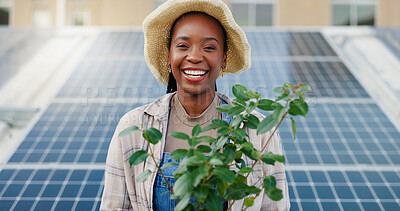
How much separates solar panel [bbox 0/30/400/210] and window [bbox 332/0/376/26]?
9263 millimetres

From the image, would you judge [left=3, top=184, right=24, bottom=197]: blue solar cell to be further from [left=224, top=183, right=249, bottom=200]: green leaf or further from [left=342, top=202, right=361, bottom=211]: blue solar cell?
[left=342, top=202, right=361, bottom=211]: blue solar cell

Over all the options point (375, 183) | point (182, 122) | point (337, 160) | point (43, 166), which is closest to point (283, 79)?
point (337, 160)

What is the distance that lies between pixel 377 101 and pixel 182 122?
2.69m

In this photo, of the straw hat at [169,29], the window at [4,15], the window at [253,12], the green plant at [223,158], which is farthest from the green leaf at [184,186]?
the window at [4,15]

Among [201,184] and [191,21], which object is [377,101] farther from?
[201,184]

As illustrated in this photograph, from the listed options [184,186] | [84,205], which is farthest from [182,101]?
[84,205]

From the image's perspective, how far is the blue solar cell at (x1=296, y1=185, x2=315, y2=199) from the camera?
265cm

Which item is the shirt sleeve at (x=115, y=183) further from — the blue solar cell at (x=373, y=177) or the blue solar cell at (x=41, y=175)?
the blue solar cell at (x=373, y=177)

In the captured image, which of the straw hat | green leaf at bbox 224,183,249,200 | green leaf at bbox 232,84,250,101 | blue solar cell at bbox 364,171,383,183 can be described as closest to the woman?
the straw hat

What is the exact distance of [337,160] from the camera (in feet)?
9.80

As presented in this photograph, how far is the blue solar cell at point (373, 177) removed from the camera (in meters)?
2.79

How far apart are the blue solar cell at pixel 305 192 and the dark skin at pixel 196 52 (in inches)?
50.5

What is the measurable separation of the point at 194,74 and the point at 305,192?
1447 millimetres

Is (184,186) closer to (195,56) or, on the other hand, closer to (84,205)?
(195,56)
